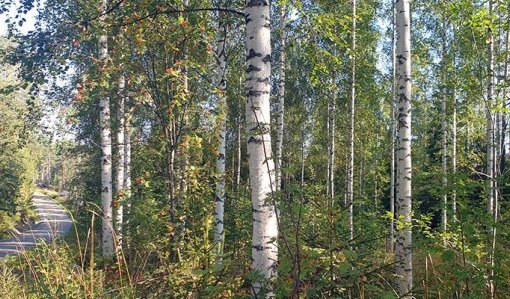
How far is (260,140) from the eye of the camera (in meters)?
3.11

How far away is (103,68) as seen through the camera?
5.65 meters

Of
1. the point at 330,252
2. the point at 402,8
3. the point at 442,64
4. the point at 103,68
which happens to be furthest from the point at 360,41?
the point at 330,252

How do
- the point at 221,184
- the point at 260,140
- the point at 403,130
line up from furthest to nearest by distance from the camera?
1. the point at 221,184
2. the point at 403,130
3. the point at 260,140

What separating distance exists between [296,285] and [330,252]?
1.43ft

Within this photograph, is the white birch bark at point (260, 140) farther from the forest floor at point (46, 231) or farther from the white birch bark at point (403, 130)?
the white birch bark at point (403, 130)

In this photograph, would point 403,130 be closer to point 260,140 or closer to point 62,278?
point 260,140

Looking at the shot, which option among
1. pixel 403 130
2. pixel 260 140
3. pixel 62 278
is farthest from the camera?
pixel 403 130

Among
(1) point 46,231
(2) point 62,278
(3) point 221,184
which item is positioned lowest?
(2) point 62,278

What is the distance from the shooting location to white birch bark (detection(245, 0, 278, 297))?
9.73 ft

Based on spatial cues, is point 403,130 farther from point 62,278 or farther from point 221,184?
point 62,278

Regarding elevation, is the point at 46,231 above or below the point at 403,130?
below

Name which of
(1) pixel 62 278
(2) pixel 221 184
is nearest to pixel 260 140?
(1) pixel 62 278

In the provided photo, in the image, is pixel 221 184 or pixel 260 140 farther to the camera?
pixel 221 184

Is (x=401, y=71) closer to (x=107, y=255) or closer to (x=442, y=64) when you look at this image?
(x=107, y=255)
